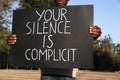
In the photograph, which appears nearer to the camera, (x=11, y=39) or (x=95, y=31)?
(x=95, y=31)

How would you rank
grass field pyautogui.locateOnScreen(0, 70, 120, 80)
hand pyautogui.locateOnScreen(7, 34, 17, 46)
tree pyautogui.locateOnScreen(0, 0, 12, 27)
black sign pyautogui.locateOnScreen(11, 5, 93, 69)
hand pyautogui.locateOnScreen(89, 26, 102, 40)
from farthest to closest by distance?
1. tree pyautogui.locateOnScreen(0, 0, 12, 27)
2. grass field pyautogui.locateOnScreen(0, 70, 120, 80)
3. hand pyautogui.locateOnScreen(7, 34, 17, 46)
4. black sign pyautogui.locateOnScreen(11, 5, 93, 69)
5. hand pyautogui.locateOnScreen(89, 26, 102, 40)

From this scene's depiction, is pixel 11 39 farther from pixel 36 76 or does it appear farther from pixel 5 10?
pixel 5 10

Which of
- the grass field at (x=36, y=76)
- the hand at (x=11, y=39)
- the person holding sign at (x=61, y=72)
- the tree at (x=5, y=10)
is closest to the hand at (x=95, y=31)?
the person holding sign at (x=61, y=72)

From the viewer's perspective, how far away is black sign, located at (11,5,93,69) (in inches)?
205

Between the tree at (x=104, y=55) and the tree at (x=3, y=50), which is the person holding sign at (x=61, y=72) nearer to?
the tree at (x=3, y=50)

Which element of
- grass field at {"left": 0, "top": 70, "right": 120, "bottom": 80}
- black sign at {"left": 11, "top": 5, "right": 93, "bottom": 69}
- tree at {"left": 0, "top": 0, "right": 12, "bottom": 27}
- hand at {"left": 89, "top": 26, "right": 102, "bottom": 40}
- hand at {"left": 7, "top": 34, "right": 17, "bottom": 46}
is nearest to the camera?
hand at {"left": 89, "top": 26, "right": 102, "bottom": 40}

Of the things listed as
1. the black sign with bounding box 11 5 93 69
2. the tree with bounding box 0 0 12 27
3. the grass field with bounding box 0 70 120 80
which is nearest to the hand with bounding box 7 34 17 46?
the black sign with bounding box 11 5 93 69

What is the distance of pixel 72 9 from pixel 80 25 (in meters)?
0.25

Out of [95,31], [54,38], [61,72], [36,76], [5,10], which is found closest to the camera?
[95,31]

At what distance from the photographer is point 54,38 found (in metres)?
5.38

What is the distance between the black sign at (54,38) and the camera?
5203 millimetres

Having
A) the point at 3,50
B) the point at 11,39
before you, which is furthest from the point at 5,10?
the point at 11,39

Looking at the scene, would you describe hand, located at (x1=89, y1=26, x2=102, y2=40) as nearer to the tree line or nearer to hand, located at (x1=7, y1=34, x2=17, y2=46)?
hand, located at (x1=7, y1=34, x2=17, y2=46)

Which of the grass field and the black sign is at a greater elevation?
the black sign
